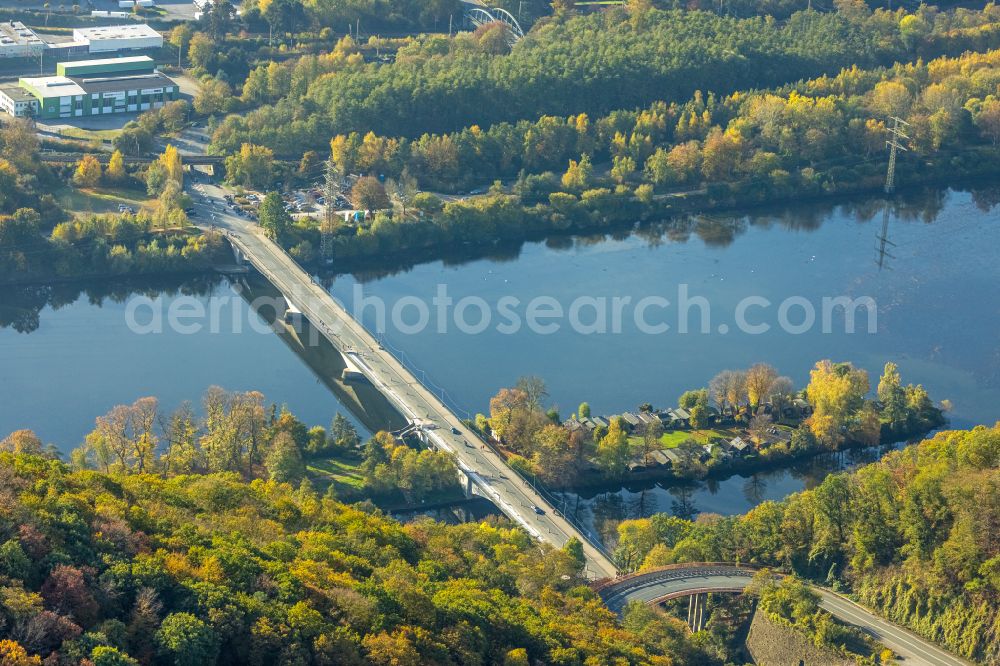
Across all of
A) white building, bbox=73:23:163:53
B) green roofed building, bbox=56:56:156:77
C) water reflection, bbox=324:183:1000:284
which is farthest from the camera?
white building, bbox=73:23:163:53

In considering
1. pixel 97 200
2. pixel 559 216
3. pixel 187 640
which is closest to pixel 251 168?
pixel 97 200

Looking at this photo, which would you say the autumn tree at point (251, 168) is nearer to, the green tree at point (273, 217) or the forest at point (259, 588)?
the green tree at point (273, 217)

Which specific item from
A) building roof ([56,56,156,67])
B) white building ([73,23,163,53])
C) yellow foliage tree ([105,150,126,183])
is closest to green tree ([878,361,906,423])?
Answer: yellow foliage tree ([105,150,126,183])

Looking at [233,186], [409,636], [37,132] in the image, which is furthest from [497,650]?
[37,132]

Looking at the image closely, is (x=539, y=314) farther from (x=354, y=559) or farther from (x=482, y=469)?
(x=354, y=559)

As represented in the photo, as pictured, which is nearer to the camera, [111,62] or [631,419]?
[631,419]

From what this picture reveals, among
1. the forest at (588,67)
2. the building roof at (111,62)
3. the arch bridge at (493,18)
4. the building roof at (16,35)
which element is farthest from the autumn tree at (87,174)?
the arch bridge at (493,18)

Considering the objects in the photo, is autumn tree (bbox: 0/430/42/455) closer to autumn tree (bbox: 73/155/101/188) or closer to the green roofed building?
autumn tree (bbox: 73/155/101/188)
